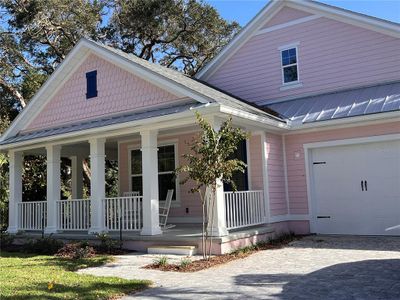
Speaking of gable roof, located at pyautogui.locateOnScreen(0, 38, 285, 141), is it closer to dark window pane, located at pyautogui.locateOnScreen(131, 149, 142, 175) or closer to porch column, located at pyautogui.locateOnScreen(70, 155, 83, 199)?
porch column, located at pyautogui.locateOnScreen(70, 155, 83, 199)

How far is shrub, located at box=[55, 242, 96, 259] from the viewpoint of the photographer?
379 inches

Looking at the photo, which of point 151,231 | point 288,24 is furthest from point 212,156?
point 288,24

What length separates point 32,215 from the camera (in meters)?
13.8

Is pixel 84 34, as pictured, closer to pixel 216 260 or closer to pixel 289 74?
pixel 289 74

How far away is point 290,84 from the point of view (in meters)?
13.9

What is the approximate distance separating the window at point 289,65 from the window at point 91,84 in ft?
19.1

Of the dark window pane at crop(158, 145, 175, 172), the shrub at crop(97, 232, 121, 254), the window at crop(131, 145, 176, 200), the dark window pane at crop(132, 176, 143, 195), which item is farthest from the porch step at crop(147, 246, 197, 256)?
the dark window pane at crop(132, 176, 143, 195)

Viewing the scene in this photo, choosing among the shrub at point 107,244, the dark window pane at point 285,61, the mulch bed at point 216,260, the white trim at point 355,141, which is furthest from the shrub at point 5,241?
the dark window pane at point 285,61

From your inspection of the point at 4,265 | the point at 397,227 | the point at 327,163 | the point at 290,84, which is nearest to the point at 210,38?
the point at 290,84

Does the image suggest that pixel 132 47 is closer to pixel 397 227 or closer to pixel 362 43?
pixel 362 43

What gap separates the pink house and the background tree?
358 inches

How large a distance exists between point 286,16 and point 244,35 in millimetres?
1498

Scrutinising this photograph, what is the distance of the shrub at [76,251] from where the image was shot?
962cm

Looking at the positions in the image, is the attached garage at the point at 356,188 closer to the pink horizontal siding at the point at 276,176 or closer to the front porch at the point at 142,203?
the pink horizontal siding at the point at 276,176
